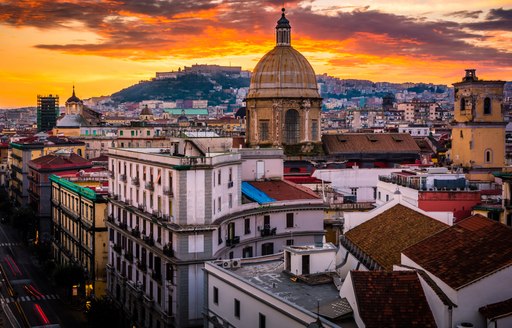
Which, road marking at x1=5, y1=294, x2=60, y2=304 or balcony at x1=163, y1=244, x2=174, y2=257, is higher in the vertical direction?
balcony at x1=163, y1=244, x2=174, y2=257

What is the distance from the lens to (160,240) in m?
46.7

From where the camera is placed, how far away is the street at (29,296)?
57.3m

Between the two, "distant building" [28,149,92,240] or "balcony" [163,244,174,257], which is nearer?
"balcony" [163,244,174,257]

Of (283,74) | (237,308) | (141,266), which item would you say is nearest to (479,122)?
(283,74)

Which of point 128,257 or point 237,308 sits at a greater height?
point 237,308

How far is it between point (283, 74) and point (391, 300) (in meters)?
59.3

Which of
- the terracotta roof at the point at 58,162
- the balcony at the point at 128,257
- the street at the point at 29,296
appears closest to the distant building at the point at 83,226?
the street at the point at 29,296

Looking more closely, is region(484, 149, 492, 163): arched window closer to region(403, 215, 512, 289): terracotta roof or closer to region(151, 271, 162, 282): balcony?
region(151, 271, 162, 282): balcony

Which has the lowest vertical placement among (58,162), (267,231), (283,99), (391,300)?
(267,231)

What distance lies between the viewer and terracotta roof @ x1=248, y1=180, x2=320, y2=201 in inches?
2141

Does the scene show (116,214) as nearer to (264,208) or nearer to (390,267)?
(264,208)

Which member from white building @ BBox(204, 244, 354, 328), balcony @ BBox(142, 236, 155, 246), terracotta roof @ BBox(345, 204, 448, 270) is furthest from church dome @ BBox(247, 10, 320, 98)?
white building @ BBox(204, 244, 354, 328)

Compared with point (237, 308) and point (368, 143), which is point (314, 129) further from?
point (237, 308)

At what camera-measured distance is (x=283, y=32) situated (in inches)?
3359
